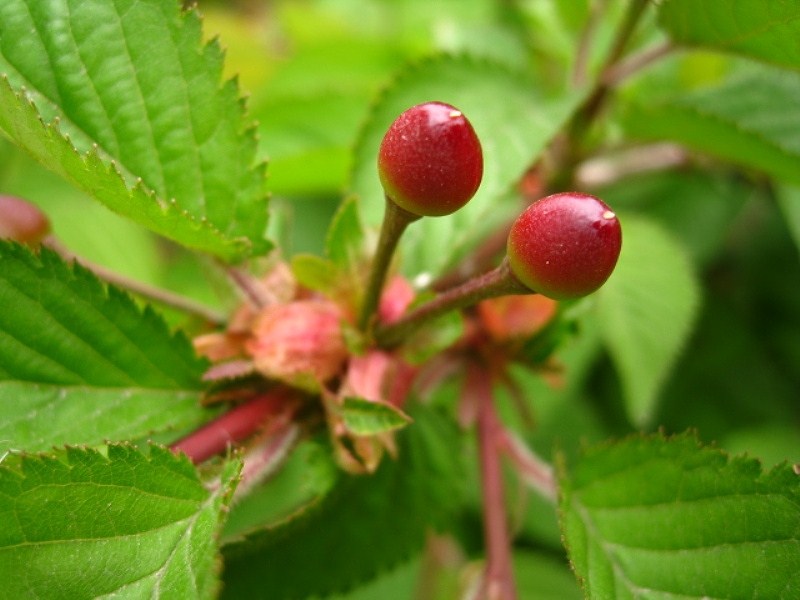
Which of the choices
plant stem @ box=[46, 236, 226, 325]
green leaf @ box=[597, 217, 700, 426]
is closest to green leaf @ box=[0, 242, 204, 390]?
plant stem @ box=[46, 236, 226, 325]

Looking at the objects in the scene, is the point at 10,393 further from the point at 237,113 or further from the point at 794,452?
the point at 794,452

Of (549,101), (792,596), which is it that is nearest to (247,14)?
(549,101)

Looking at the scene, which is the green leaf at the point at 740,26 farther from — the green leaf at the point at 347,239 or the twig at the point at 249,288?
the twig at the point at 249,288

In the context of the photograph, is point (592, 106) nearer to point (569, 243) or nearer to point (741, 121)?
point (741, 121)

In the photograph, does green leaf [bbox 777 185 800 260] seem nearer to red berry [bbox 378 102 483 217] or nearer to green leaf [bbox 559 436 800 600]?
green leaf [bbox 559 436 800 600]

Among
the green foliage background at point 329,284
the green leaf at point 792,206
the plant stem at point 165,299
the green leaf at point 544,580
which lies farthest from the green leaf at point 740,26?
the green leaf at point 544,580
